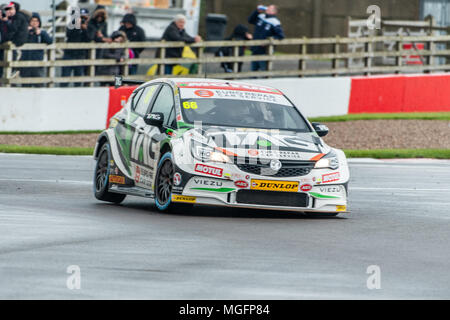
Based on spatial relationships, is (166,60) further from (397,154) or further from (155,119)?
(155,119)

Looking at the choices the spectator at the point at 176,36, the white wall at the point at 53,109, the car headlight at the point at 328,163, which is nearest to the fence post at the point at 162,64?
the spectator at the point at 176,36

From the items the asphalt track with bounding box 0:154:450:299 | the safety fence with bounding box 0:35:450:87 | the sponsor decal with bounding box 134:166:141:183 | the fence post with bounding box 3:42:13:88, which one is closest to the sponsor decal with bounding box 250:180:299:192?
the asphalt track with bounding box 0:154:450:299

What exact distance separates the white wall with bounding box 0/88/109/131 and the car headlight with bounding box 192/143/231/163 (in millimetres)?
12122

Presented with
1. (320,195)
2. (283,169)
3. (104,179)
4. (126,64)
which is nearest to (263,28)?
(126,64)

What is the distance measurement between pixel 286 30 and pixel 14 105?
25937 millimetres

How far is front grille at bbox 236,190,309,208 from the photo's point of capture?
1218 centimetres

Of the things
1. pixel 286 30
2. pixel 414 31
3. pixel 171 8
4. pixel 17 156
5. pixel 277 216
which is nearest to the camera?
pixel 277 216

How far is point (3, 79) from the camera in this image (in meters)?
24.2

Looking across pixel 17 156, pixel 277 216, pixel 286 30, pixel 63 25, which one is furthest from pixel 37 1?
pixel 286 30

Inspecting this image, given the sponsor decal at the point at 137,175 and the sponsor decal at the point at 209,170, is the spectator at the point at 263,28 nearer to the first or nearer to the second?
the sponsor decal at the point at 137,175

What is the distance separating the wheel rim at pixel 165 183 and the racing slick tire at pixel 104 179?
1.50m

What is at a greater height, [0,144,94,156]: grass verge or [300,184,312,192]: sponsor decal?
[300,184,312,192]: sponsor decal

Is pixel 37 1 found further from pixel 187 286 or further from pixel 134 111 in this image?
pixel 187 286

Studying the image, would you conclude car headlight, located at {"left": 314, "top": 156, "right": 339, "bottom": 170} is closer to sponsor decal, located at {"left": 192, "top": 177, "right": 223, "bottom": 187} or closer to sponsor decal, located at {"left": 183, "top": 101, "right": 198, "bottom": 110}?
sponsor decal, located at {"left": 192, "top": 177, "right": 223, "bottom": 187}
